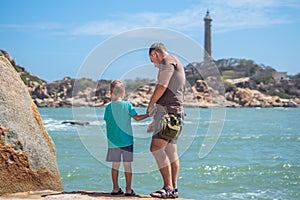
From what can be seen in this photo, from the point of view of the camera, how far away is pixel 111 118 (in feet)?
21.0

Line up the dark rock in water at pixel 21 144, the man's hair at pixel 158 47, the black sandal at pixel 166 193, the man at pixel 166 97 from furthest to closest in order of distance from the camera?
the dark rock in water at pixel 21 144, the black sandal at pixel 166 193, the man's hair at pixel 158 47, the man at pixel 166 97

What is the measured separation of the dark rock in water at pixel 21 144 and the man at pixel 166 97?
6.06ft

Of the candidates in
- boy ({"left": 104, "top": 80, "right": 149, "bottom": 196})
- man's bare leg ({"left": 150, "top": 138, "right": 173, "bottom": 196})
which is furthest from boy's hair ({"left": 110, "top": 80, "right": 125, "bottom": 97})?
man's bare leg ({"left": 150, "top": 138, "right": 173, "bottom": 196})

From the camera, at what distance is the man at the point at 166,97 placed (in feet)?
19.5

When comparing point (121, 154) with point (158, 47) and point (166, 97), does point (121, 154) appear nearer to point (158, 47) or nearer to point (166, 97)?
point (166, 97)

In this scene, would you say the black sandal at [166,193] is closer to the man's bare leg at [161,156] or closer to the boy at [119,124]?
the man's bare leg at [161,156]

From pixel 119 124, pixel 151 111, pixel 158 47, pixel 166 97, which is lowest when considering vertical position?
pixel 119 124

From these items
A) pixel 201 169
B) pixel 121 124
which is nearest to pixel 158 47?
pixel 121 124

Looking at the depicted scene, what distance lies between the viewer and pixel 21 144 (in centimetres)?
684

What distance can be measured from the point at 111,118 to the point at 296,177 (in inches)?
391

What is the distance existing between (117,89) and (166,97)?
0.68 meters

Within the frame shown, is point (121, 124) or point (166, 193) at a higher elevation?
point (121, 124)

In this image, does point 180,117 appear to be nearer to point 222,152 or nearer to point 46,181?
point 46,181

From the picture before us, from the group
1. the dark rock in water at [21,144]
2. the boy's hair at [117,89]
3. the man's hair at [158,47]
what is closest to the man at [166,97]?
the man's hair at [158,47]
